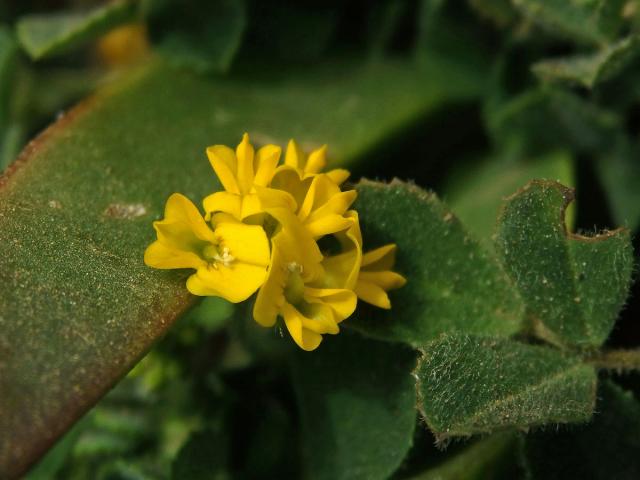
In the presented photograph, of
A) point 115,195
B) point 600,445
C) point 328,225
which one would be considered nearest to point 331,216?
point 328,225

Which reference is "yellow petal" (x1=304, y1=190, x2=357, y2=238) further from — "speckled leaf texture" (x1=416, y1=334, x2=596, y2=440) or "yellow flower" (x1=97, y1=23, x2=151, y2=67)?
"yellow flower" (x1=97, y1=23, x2=151, y2=67)

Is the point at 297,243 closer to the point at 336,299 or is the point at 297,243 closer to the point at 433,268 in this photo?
the point at 336,299

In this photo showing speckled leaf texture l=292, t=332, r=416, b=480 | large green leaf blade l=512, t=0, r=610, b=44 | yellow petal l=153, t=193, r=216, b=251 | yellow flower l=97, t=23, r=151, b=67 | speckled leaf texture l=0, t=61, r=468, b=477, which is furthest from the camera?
yellow flower l=97, t=23, r=151, b=67

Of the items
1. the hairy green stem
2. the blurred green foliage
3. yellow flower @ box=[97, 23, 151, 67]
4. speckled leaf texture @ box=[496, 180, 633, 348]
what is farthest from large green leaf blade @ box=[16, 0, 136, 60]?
the hairy green stem

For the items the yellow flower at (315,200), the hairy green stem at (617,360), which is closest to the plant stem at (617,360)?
the hairy green stem at (617,360)

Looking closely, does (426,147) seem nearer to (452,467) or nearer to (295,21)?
(295,21)

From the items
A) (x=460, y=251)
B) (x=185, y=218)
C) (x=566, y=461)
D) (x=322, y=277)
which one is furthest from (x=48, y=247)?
(x=566, y=461)
